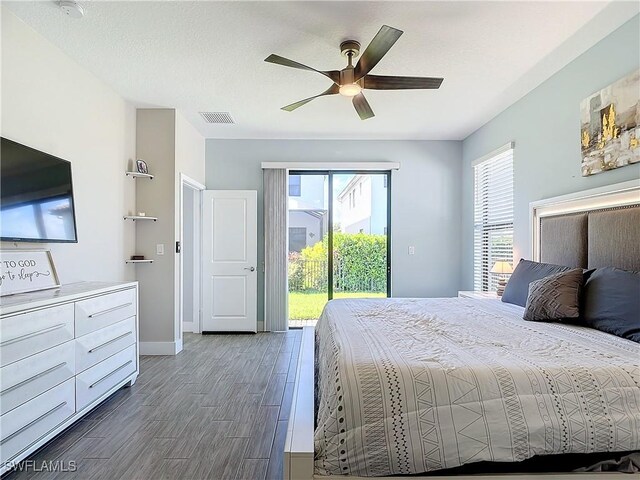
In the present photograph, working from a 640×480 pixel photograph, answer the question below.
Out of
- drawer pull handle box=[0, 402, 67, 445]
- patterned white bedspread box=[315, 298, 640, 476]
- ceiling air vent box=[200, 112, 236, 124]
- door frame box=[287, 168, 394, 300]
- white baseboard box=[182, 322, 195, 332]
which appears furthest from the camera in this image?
door frame box=[287, 168, 394, 300]

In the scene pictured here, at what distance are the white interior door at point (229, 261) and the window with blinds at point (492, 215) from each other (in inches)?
120

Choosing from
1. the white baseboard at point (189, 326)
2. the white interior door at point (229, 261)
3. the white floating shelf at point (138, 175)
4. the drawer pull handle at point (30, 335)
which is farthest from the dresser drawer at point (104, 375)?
the white baseboard at point (189, 326)

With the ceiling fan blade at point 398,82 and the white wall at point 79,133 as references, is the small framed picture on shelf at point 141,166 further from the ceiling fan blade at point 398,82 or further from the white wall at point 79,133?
the ceiling fan blade at point 398,82

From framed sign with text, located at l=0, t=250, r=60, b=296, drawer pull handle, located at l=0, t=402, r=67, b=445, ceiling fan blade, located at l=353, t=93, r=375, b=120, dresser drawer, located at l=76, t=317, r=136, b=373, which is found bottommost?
drawer pull handle, located at l=0, t=402, r=67, b=445

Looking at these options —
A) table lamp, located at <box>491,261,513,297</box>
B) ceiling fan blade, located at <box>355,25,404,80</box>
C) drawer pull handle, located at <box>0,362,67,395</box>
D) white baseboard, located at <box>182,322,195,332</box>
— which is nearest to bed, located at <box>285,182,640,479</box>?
drawer pull handle, located at <box>0,362,67,395</box>

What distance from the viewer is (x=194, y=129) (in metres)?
4.75

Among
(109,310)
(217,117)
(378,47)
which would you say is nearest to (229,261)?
(217,117)

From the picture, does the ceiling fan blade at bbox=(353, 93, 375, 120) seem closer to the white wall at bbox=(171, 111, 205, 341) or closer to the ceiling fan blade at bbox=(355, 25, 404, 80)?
the ceiling fan blade at bbox=(355, 25, 404, 80)

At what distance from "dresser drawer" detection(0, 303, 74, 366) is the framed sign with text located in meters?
0.34

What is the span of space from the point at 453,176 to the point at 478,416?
444 cm

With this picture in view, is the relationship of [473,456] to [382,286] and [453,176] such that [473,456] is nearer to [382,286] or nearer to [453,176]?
[382,286]

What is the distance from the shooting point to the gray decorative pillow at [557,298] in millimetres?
2258

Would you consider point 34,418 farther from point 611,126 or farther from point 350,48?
point 611,126

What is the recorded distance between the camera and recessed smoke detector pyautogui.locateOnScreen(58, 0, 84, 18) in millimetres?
2223
